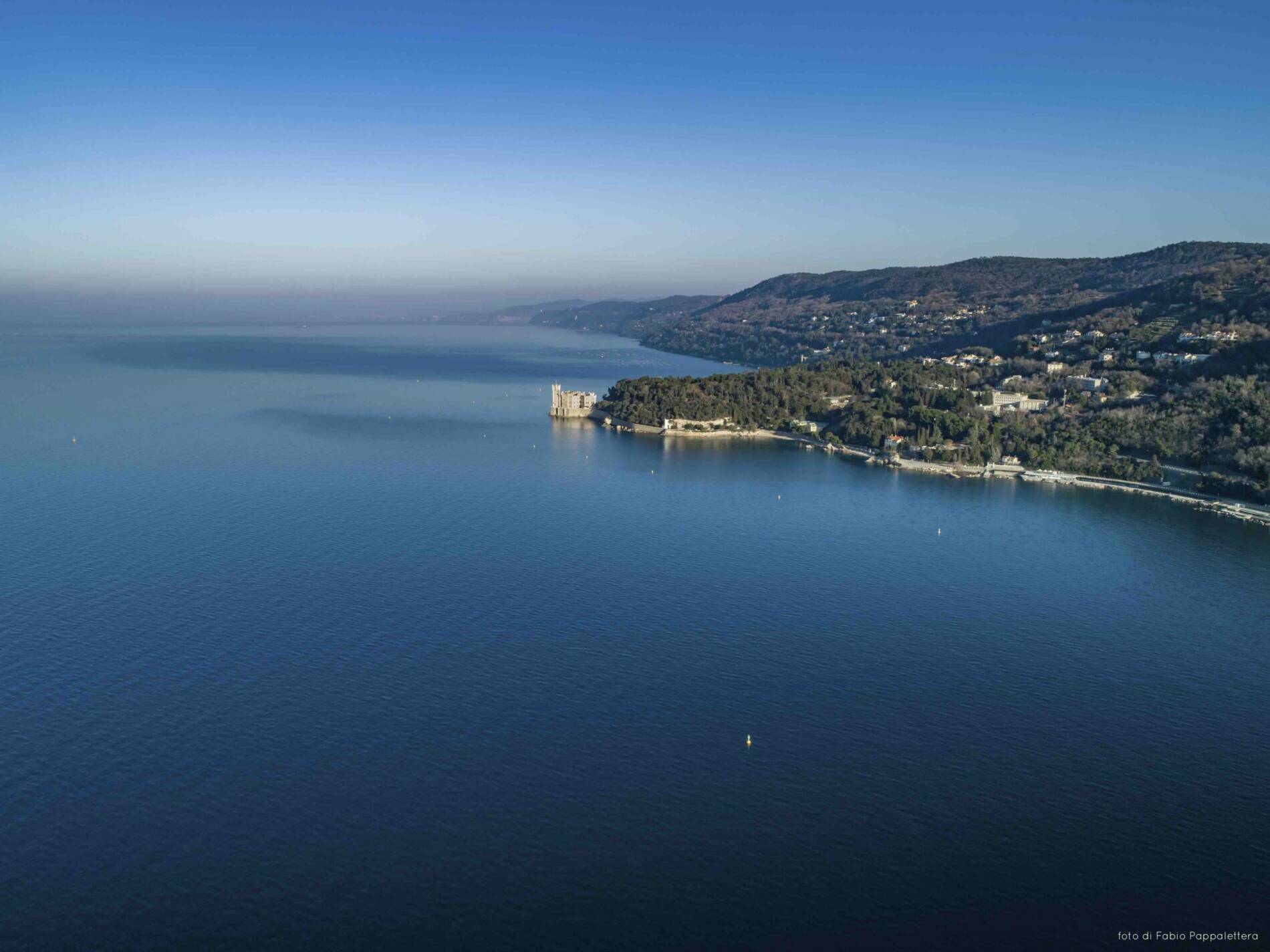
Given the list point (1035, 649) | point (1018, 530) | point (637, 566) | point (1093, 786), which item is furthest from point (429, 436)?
point (1093, 786)

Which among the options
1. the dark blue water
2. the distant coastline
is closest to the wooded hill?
the distant coastline

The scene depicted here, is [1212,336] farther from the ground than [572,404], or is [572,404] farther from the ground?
[1212,336]

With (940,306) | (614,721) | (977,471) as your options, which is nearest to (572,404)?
(977,471)

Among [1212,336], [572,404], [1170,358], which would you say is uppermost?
[1212,336]

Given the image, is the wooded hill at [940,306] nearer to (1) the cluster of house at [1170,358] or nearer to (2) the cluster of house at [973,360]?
(2) the cluster of house at [973,360]

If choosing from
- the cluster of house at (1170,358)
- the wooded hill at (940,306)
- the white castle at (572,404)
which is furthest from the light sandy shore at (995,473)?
the wooded hill at (940,306)

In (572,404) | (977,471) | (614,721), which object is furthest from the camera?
(572,404)

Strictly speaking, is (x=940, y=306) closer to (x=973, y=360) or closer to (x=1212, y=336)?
(x=973, y=360)

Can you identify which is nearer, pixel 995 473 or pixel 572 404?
pixel 995 473
